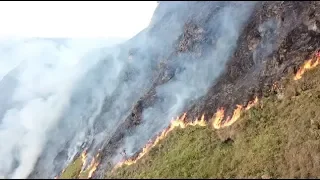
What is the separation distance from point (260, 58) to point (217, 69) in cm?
644

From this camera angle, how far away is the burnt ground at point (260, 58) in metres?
35.7

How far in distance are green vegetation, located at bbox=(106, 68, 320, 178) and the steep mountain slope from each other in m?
0.16

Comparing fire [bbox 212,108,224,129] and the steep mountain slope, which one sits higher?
the steep mountain slope

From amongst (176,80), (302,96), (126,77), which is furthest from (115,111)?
(302,96)

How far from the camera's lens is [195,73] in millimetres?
48875

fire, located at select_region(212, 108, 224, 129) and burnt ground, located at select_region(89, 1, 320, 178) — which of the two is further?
burnt ground, located at select_region(89, 1, 320, 178)

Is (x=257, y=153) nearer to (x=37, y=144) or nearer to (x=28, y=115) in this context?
(x=37, y=144)

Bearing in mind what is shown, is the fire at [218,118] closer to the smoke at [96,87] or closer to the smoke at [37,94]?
the smoke at [96,87]

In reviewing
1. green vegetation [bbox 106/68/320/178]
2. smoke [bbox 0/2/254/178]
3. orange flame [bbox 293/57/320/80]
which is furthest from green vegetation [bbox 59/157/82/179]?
orange flame [bbox 293/57/320/80]

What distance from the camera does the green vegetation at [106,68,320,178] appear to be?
2428cm

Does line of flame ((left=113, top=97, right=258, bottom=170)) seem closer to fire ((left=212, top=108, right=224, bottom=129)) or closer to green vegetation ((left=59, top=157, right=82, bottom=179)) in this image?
fire ((left=212, top=108, right=224, bottom=129))

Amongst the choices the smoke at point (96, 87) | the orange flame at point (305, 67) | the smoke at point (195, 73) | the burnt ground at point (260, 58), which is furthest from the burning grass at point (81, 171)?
the orange flame at point (305, 67)

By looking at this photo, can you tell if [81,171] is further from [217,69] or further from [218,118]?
[217,69]

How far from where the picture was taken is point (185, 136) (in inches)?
1315
